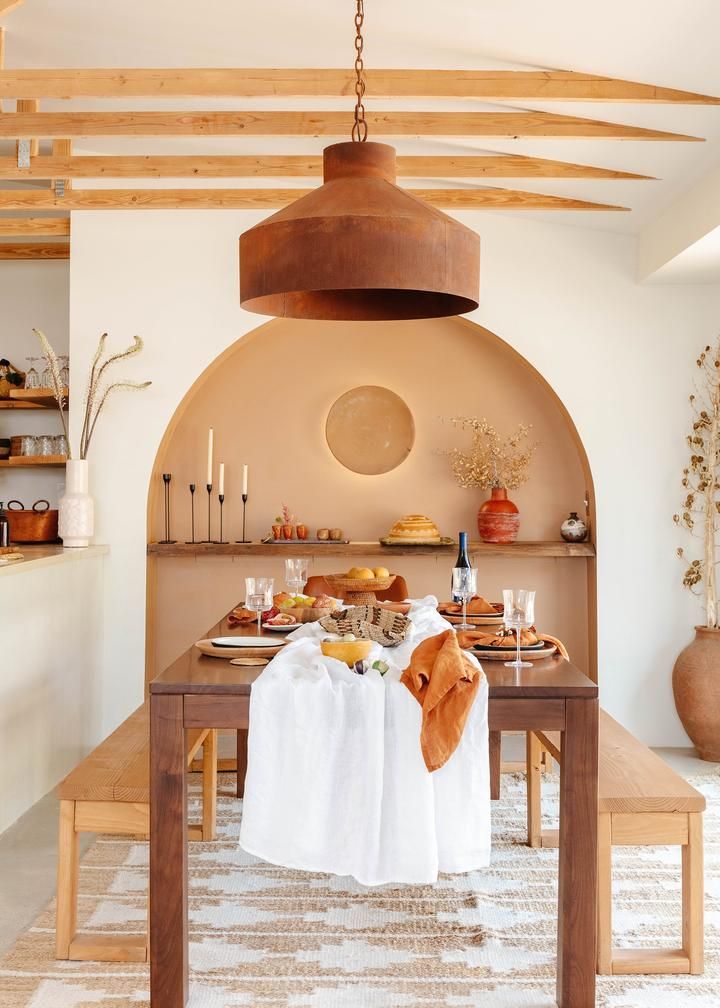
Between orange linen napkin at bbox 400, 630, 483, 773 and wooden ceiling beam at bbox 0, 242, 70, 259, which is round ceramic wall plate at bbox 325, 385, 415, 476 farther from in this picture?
orange linen napkin at bbox 400, 630, 483, 773

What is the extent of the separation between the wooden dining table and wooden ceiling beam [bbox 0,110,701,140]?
2.35 metres

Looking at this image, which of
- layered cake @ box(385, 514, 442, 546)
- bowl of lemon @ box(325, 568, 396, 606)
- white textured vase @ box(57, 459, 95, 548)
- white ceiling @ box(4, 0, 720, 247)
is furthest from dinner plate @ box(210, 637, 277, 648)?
layered cake @ box(385, 514, 442, 546)

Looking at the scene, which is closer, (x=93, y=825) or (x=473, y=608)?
(x=93, y=825)

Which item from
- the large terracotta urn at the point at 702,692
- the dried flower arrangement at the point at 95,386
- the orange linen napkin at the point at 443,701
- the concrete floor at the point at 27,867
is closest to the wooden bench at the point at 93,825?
the concrete floor at the point at 27,867

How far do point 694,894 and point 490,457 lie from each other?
3.08 metres

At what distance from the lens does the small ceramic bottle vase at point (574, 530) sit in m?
5.16

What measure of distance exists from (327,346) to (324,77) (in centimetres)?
213

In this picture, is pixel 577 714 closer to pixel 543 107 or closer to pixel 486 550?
pixel 543 107

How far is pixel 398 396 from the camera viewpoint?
5.46 metres

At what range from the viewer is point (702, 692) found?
4703mm

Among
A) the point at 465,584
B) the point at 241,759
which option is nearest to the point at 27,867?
the point at 241,759

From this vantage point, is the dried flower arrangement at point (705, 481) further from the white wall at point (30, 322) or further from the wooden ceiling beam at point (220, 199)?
the white wall at point (30, 322)

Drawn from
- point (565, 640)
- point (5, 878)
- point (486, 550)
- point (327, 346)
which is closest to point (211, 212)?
point (327, 346)

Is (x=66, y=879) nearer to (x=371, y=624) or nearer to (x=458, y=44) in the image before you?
(x=371, y=624)
